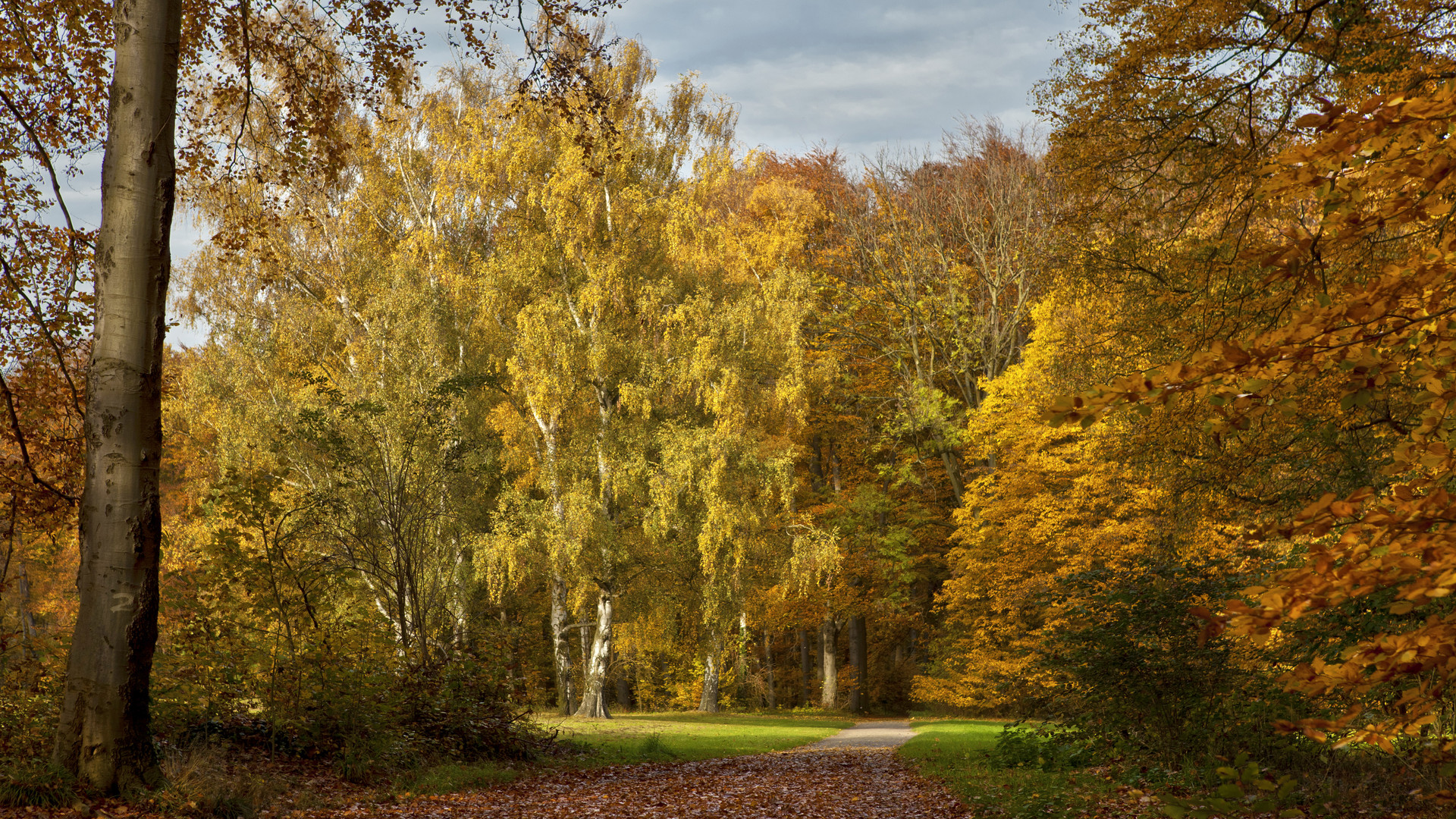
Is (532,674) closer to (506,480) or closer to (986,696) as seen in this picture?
(506,480)

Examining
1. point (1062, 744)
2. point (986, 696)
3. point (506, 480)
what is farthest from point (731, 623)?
point (1062, 744)

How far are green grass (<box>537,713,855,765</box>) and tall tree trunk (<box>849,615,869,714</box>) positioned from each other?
177 inches

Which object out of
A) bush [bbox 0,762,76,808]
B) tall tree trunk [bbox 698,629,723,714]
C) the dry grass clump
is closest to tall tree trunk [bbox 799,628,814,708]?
tall tree trunk [bbox 698,629,723,714]

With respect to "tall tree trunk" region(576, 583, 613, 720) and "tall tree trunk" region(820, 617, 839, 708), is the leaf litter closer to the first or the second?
"tall tree trunk" region(576, 583, 613, 720)

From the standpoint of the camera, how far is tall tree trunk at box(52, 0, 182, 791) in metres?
5.54

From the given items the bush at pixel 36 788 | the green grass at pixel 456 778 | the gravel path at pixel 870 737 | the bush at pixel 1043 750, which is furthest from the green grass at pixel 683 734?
the bush at pixel 36 788

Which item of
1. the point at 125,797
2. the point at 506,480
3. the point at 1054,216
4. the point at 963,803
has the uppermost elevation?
the point at 1054,216

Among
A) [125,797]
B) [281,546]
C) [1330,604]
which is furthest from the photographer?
[281,546]

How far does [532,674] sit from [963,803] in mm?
6237

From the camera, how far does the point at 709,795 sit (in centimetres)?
852

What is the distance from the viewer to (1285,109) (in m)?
9.79

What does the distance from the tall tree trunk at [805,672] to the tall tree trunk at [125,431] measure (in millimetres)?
23807

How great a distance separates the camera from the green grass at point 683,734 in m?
12.2

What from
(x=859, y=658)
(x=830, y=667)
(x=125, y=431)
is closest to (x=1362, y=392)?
(x=125, y=431)
